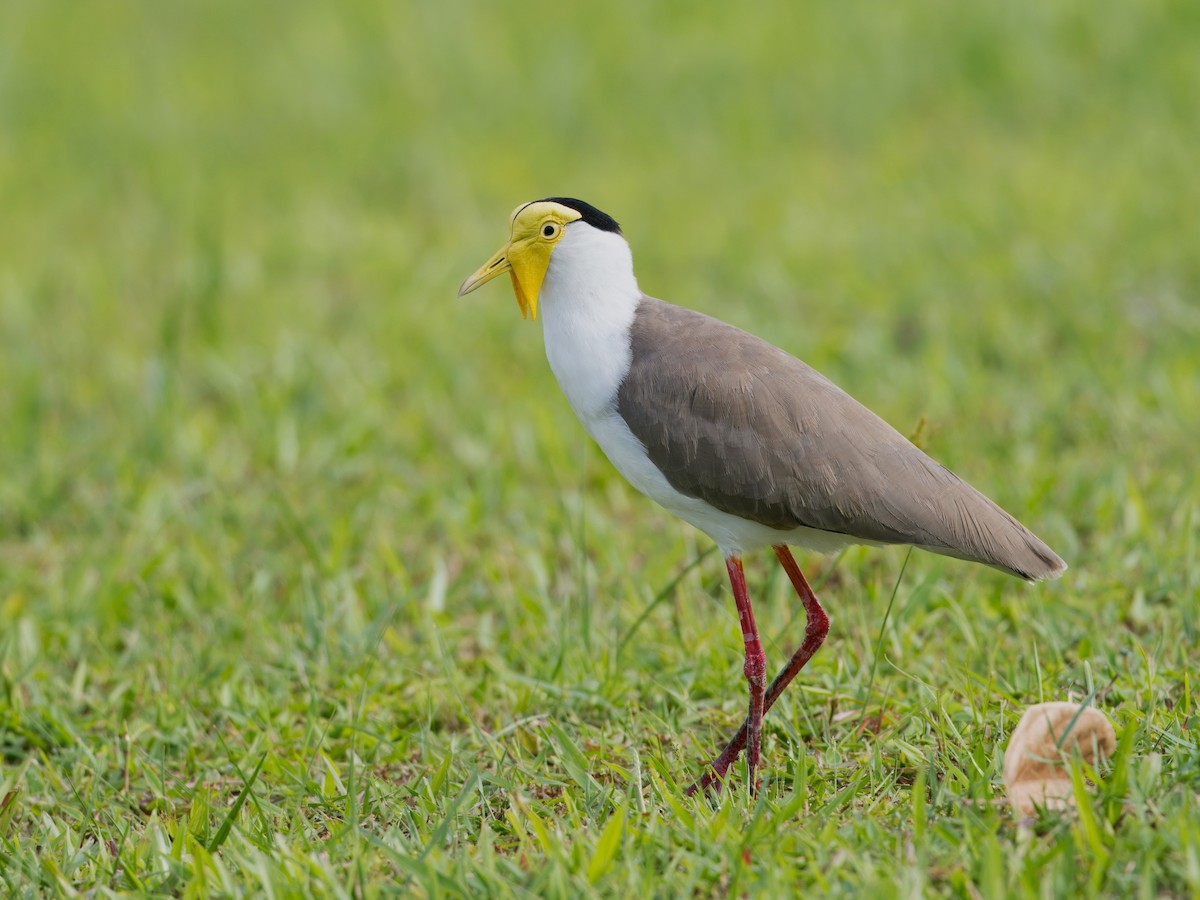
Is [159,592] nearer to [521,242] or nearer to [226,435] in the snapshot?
[226,435]

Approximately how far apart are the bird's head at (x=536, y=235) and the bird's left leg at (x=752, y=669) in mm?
935

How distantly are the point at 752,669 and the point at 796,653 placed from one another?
0.20 m

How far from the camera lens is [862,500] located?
139 inches

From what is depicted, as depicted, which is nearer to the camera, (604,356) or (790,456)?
(790,456)

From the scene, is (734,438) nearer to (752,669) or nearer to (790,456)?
(790,456)

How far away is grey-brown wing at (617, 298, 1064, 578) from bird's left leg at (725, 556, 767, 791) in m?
0.20

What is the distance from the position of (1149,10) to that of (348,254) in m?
6.05

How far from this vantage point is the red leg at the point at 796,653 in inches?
146

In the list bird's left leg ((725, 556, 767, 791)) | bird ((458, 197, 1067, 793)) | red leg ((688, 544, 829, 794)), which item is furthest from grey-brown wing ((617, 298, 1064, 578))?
red leg ((688, 544, 829, 794))

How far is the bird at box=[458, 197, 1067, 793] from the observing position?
140 inches

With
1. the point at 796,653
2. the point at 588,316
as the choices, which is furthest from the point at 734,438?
the point at 796,653

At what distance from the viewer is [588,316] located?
378 centimetres

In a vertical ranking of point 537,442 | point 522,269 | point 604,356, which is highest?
point 522,269

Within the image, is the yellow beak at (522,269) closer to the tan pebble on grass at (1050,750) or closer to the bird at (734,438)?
the bird at (734,438)
